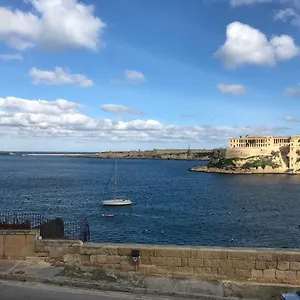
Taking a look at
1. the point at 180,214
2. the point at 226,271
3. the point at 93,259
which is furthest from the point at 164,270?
the point at 180,214

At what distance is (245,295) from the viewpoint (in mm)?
8891

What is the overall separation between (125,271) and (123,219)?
38389mm

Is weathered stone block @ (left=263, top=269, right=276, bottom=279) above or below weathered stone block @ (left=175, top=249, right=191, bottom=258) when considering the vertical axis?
below

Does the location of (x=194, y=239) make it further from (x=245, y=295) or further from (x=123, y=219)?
(x=245, y=295)

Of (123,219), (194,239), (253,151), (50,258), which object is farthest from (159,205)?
(253,151)

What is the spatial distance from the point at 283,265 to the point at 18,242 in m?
7.32

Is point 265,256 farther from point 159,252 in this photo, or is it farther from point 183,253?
point 159,252

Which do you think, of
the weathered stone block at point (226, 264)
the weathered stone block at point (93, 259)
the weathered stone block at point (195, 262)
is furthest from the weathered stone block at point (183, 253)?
the weathered stone block at point (93, 259)

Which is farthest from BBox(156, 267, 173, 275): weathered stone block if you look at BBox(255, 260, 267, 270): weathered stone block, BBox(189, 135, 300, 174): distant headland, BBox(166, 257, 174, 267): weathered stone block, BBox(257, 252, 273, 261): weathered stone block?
BBox(189, 135, 300, 174): distant headland

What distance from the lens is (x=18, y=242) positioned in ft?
35.4

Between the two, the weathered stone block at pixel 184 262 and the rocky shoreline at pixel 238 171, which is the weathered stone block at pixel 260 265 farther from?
the rocky shoreline at pixel 238 171

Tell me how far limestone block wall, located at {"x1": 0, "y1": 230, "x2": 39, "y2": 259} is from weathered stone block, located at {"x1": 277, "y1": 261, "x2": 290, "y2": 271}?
666cm

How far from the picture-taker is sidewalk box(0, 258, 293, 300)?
888 cm

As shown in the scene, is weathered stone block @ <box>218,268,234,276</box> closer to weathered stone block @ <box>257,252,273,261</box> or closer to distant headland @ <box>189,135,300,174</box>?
weathered stone block @ <box>257,252,273,261</box>
